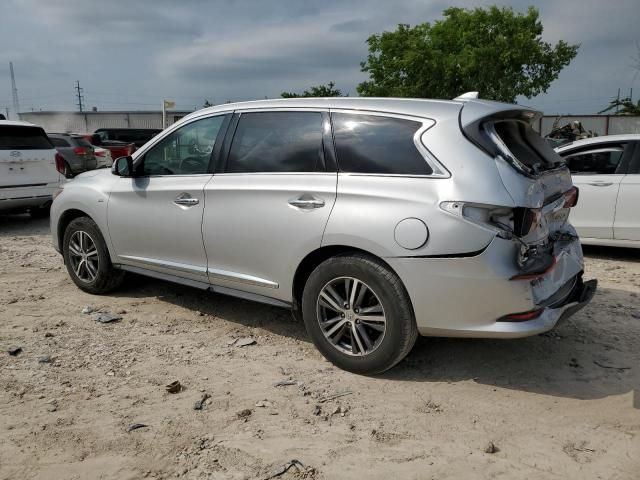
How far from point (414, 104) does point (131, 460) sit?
106 inches

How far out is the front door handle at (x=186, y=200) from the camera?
4598 mm

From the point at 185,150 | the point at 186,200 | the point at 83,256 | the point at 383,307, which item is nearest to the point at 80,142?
the point at 83,256

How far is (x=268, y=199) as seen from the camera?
4.14m

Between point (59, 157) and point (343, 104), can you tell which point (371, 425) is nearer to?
point (343, 104)

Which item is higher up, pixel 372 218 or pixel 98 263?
pixel 372 218

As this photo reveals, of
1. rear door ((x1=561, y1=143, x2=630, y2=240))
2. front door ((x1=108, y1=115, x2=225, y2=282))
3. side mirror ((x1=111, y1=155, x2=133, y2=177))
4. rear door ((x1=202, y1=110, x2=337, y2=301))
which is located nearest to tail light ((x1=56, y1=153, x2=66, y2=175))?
front door ((x1=108, y1=115, x2=225, y2=282))

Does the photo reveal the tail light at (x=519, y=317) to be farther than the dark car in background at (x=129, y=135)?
A: No

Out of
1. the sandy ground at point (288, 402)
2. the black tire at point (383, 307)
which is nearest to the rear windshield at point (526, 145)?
the black tire at point (383, 307)

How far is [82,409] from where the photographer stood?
11.3ft

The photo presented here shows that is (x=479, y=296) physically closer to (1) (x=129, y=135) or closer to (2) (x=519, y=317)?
(2) (x=519, y=317)

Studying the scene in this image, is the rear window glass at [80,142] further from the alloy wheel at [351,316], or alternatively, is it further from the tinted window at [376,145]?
the alloy wheel at [351,316]

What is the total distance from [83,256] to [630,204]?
6174mm

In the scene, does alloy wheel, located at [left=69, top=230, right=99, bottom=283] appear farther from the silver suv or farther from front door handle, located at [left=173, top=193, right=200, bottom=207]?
front door handle, located at [left=173, top=193, right=200, bottom=207]

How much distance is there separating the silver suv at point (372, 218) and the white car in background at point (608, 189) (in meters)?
3.30
